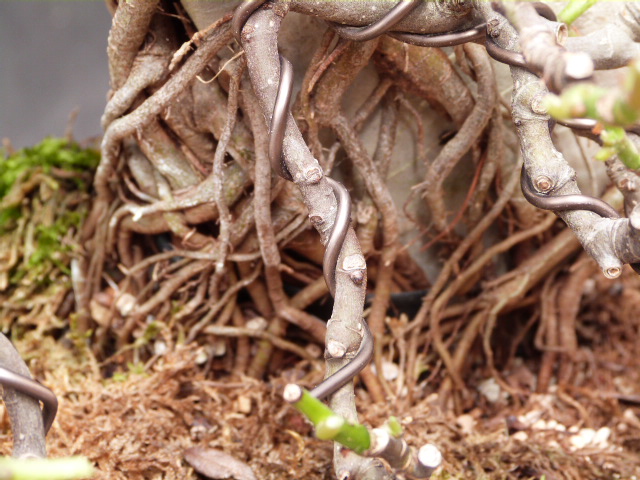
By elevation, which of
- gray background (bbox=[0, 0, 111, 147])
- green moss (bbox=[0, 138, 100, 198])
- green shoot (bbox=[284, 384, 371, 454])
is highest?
gray background (bbox=[0, 0, 111, 147])

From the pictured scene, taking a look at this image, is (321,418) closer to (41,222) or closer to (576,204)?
(576,204)

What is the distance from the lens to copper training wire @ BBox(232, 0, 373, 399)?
0.52m

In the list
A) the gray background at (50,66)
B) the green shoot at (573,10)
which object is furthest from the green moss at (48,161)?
the green shoot at (573,10)

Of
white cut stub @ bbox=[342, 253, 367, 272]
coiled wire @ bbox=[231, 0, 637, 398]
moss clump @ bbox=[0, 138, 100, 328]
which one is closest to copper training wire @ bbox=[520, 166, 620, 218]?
coiled wire @ bbox=[231, 0, 637, 398]

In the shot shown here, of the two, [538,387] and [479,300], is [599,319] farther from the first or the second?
[479,300]

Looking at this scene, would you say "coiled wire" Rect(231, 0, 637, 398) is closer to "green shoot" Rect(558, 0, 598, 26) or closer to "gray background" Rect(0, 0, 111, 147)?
"green shoot" Rect(558, 0, 598, 26)

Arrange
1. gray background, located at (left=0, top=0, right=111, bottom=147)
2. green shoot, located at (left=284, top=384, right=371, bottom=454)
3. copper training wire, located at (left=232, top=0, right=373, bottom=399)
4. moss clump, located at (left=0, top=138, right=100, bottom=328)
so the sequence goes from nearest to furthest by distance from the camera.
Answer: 1. green shoot, located at (left=284, top=384, right=371, bottom=454)
2. copper training wire, located at (left=232, top=0, right=373, bottom=399)
3. moss clump, located at (left=0, top=138, right=100, bottom=328)
4. gray background, located at (left=0, top=0, right=111, bottom=147)

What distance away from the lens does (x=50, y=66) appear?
77.7 inches

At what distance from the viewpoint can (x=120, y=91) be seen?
0.91m

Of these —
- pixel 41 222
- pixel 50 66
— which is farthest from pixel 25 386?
pixel 50 66

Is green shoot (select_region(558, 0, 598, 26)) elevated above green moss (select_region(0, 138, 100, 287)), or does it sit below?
above

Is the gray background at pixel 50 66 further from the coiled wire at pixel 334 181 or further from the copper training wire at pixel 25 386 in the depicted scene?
the copper training wire at pixel 25 386

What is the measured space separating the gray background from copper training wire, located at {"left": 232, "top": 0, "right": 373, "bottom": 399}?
156cm

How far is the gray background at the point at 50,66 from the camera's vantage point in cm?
189
